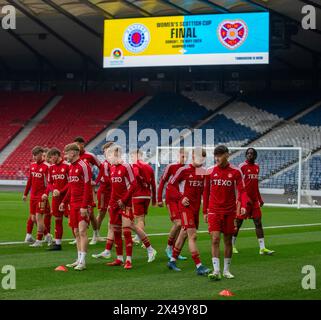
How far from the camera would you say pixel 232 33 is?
35.6m

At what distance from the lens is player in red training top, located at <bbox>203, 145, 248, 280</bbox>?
11297mm

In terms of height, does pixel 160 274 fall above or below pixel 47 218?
below

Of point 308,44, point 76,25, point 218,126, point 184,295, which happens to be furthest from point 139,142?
point 184,295

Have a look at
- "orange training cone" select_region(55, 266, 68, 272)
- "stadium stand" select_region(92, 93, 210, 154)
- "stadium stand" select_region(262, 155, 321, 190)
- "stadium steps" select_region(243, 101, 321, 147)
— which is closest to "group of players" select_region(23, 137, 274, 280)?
"orange training cone" select_region(55, 266, 68, 272)

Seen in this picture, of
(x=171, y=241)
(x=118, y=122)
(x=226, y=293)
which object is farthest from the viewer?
(x=118, y=122)

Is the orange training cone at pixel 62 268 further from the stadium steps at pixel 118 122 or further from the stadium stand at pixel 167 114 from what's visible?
the stadium steps at pixel 118 122

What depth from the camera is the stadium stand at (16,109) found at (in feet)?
160

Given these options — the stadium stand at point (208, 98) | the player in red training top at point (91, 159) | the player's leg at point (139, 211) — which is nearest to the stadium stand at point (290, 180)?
the stadium stand at point (208, 98)

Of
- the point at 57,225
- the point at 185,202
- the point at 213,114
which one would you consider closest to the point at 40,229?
the point at 57,225

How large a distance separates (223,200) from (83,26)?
104ft

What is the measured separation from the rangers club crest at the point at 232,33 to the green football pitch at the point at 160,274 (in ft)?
58.9

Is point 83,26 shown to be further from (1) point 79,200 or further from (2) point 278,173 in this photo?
(1) point 79,200

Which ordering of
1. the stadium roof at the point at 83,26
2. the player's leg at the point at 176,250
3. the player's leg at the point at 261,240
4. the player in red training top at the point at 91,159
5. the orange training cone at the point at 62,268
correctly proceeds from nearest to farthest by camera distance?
the orange training cone at the point at 62,268, the player's leg at the point at 176,250, the player's leg at the point at 261,240, the player in red training top at the point at 91,159, the stadium roof at the point at 83,26

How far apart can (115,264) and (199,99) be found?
117ft
